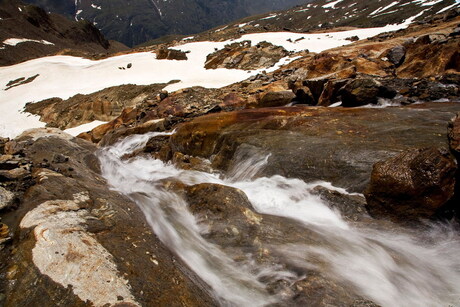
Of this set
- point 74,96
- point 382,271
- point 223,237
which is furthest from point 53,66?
point 382,271

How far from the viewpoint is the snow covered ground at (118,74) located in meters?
20.0

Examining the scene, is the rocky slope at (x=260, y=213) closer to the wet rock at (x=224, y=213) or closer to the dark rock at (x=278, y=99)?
the wet rock at (x=224, y=213)

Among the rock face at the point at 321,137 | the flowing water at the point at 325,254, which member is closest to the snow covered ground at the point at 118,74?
the rock face at the point at 321,137

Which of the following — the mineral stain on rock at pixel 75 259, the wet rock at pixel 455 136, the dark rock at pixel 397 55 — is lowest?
the dark rock at pixel 397 55

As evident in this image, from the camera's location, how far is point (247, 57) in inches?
904

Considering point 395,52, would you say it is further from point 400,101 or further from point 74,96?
point 74,96

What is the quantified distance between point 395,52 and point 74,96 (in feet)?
76.7

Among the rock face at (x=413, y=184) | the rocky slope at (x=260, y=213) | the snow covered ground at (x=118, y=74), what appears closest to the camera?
the rocky slope at (x=260, y=213)

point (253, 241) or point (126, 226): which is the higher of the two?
point (126, 226)

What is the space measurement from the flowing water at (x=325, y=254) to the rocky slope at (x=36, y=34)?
189ft

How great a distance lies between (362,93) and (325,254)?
267 inches

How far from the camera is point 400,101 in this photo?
891 centimetres

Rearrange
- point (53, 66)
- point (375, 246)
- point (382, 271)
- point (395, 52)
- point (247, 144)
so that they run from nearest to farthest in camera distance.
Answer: point (382, 271) < point (375, 246) < point (247, 144) < point (395, 52) < point (53, 66)

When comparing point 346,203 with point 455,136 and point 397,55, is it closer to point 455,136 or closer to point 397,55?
point 455,136
